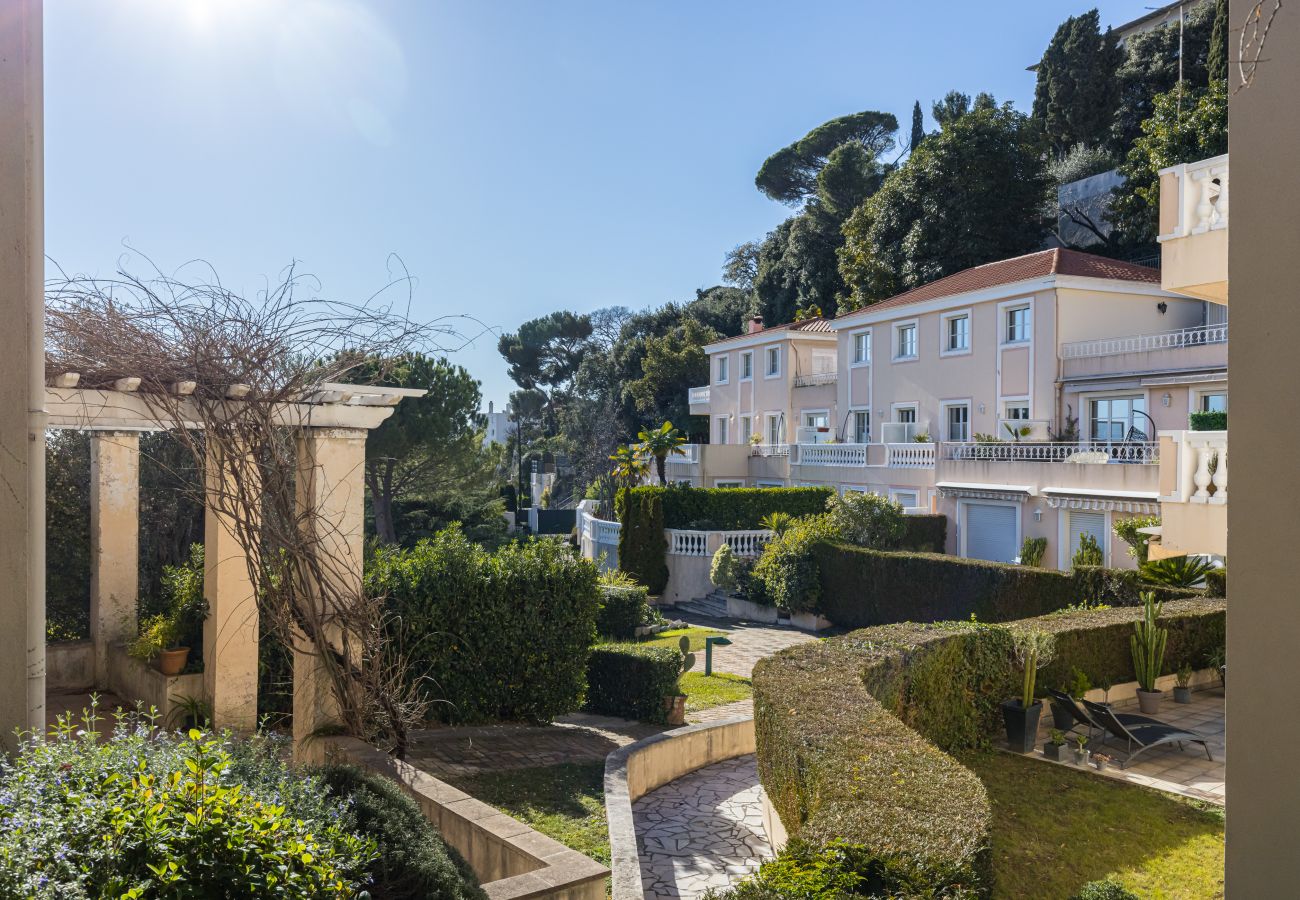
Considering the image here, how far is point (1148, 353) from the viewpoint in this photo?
80.4ft

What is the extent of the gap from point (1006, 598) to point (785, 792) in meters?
13.8

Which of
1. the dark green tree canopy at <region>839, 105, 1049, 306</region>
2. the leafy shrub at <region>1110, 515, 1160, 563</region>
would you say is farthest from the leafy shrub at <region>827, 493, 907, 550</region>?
the dark green tree canopy at <region>839, 105, 1049, 306</region>

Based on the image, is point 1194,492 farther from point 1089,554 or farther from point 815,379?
point 815,379

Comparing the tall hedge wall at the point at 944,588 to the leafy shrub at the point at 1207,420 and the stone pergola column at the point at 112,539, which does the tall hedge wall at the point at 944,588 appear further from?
the stone pergola column at the point at 112,539

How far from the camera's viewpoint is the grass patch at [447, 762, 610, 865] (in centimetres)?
675

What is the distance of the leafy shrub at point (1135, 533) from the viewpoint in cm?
1870

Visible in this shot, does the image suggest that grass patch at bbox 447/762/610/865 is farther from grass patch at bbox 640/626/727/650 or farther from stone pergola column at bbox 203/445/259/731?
grass patch at bbox 640/626/727/650

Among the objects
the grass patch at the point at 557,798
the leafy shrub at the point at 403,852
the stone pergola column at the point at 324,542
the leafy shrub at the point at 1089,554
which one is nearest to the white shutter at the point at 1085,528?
the leafy shrub at the point at 1089,554

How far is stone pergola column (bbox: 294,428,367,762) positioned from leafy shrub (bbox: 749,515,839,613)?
1697 centimetres

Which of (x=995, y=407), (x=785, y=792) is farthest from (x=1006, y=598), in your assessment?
(x=785, y=792)

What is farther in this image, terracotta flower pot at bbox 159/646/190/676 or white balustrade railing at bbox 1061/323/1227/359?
white balustrade railing at bbox 1061/323/1227/359

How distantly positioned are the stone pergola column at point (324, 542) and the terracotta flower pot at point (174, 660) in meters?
2.42

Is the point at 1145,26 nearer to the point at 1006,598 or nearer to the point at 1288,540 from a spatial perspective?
the point at 1006,598

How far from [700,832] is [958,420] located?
79.4 feet
